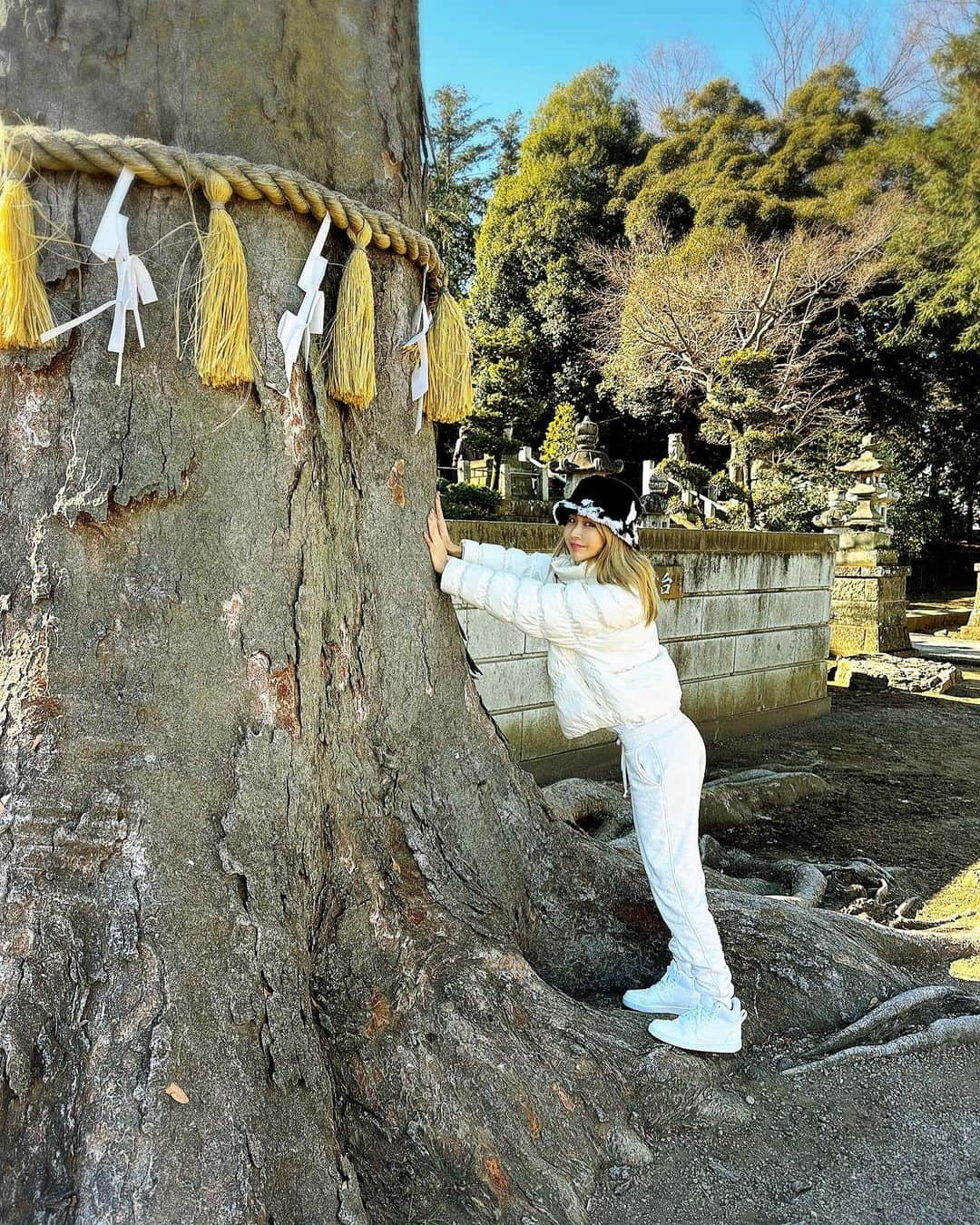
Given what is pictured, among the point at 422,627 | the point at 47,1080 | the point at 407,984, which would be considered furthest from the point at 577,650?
the point at 47,1080

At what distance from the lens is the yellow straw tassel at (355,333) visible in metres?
2.04

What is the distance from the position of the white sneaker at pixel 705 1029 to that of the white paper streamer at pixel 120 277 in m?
2.02

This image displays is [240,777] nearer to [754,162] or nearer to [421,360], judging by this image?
[421,360]

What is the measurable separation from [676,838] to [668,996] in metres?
0.45

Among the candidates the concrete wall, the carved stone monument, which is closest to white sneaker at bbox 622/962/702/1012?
the concrete wall

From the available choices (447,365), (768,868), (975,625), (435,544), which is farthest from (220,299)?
(975,625)

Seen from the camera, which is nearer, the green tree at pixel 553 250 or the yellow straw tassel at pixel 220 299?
the yellow straw tassel at pixel 220 299

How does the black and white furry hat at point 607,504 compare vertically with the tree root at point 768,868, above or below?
above

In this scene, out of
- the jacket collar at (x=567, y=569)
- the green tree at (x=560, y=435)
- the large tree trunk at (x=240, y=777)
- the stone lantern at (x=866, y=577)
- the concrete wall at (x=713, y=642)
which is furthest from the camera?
the green tree at (x=560, y=435)

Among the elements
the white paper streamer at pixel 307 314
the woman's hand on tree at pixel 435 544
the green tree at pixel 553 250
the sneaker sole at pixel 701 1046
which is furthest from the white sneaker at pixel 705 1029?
the green tree at pixel 553 250

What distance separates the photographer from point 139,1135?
1580mm

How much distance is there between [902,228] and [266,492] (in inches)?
748

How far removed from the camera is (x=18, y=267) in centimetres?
171

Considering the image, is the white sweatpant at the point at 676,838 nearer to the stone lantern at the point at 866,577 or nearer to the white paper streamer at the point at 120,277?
the white paper streamer at the point at 120,277
